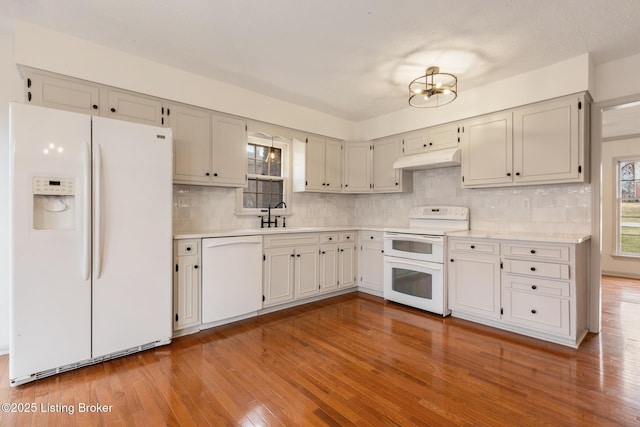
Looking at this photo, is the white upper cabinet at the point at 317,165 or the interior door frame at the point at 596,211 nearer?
the interior door frame at the point at 596,211

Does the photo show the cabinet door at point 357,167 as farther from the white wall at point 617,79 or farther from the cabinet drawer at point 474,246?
the white wall at point 617,79

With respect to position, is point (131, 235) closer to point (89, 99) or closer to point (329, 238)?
point (89, 99)

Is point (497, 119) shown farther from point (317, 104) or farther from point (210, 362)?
point (210, 362)

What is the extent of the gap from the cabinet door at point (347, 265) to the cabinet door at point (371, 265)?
12 centimetres

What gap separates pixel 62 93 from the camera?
260cm

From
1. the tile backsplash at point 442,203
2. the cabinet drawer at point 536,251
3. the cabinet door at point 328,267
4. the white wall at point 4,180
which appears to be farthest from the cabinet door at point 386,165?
the white wall at point 4,180

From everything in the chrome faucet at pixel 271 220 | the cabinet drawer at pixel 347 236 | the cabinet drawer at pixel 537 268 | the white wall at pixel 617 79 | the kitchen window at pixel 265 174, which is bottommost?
the cabinet drawer at pixel 537 268

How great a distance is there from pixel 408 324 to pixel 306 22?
300 cm

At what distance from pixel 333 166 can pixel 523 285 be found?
112 inches

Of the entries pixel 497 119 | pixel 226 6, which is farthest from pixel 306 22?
pixel 497 119

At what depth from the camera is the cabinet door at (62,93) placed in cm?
249

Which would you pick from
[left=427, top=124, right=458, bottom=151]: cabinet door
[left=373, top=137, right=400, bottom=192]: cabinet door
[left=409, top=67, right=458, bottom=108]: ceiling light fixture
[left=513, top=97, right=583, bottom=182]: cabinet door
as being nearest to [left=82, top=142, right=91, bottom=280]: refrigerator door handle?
[left=409, top=67, right=458, bottom=108]: ceiling light fixture

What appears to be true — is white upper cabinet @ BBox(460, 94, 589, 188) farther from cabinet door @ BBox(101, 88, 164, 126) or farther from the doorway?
the doorway

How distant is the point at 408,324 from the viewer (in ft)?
10.9
